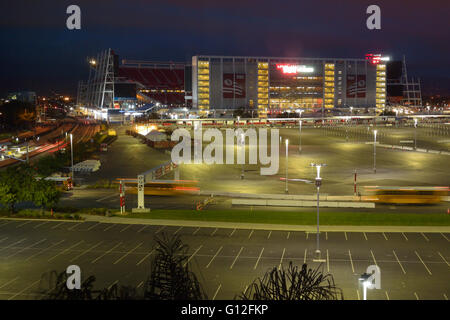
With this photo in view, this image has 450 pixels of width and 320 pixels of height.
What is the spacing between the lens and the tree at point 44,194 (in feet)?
80.2

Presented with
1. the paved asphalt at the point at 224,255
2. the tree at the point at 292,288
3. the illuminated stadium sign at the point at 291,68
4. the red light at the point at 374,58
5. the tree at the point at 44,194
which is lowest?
the paved asphalt at the point at 224,255

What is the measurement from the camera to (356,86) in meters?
156

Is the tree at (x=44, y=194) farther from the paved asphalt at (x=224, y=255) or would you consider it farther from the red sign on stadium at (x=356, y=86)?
the red sign on stadium at (x=356, y=86)

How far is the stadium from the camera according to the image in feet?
459

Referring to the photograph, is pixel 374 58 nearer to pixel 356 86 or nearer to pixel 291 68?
pixel 356 86

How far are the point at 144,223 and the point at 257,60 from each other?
128 metres

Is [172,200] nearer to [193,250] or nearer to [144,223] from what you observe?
[144,223]

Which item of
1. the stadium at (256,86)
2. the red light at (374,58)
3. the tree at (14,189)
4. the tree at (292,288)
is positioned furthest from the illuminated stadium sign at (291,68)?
the tree at (292,288)

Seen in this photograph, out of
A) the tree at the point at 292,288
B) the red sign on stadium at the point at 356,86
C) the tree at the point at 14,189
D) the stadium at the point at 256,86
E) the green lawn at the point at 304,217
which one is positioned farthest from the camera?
the red sign on stadium at the point at 356,86

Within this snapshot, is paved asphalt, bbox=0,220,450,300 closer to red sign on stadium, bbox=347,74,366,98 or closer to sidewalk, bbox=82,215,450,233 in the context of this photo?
sidewalk, bbox=82,215,450,233

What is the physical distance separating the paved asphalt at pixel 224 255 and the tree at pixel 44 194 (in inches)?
77.7

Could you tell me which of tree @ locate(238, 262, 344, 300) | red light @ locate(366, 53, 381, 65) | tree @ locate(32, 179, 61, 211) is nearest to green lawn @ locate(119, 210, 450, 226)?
tree @ locate(32, 179, 61, 211)

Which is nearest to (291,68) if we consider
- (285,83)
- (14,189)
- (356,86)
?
(285,83)
